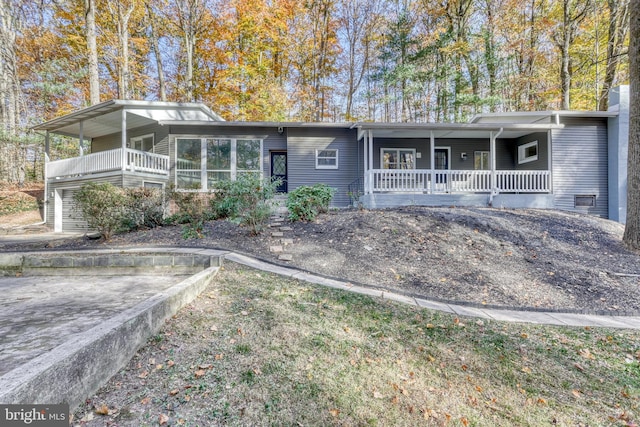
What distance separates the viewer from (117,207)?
7.00m

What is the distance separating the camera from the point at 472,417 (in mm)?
2029

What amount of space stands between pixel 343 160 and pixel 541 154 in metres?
7.66

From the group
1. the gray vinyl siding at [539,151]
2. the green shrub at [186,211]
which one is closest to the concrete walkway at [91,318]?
the green shrub at [186,211]

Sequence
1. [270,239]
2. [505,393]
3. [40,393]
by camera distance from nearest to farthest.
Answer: [40,393], [505,393], [270,239]

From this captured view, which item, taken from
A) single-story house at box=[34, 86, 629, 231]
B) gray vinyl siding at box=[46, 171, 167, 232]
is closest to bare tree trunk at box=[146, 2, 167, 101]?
single-story house at box=[34, 86, 629, 231]

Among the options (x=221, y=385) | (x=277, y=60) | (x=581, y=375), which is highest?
(x=277, y=60)

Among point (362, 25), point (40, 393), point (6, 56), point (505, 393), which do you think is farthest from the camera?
point (362, 25)

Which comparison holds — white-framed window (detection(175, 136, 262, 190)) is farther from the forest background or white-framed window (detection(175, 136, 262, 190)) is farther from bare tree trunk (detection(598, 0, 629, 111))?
bare tree trunk (detection(598, 0, 629, 111))

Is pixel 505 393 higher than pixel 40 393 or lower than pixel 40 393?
lower

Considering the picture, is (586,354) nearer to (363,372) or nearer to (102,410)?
(363,372)

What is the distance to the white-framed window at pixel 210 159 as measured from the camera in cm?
1208

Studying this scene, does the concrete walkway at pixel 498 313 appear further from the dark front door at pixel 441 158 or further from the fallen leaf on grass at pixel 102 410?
the dark front door at pixel 441 158

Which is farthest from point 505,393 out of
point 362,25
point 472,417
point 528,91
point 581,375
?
point 362,25

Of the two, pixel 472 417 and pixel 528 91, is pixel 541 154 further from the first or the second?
pixel 472 417
